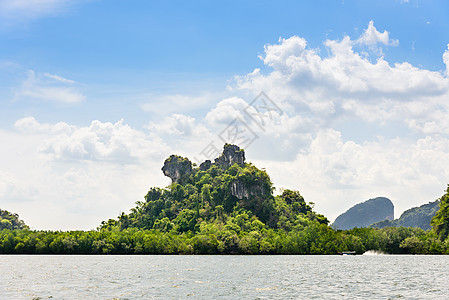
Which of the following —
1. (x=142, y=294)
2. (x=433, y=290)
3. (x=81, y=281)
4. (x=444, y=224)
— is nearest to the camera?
(x=142, y=294)

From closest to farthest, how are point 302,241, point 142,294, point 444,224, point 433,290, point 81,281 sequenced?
point 142,294 → point 433,290 → point 81,281 → point 444,224 → point 302,241

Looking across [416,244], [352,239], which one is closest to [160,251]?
[352,239]

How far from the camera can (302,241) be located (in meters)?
165

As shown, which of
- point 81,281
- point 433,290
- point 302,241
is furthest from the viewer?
point 302,241

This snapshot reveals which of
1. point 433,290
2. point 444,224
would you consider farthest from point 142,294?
point 444,224

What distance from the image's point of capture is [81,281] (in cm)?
5544

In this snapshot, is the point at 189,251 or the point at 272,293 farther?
the point at 189,251

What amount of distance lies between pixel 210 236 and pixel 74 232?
177 ft

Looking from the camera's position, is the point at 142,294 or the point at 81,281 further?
the point at 81,281

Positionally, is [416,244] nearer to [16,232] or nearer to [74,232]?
[74,232]

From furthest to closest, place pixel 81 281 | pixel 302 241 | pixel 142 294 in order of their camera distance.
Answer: pixel 302 241 → pixel 81 281 → pixel 142 294

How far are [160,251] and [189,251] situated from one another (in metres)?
11.1

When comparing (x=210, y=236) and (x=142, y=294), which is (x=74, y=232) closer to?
(x=210, y=236)

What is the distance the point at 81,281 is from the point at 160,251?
107m
